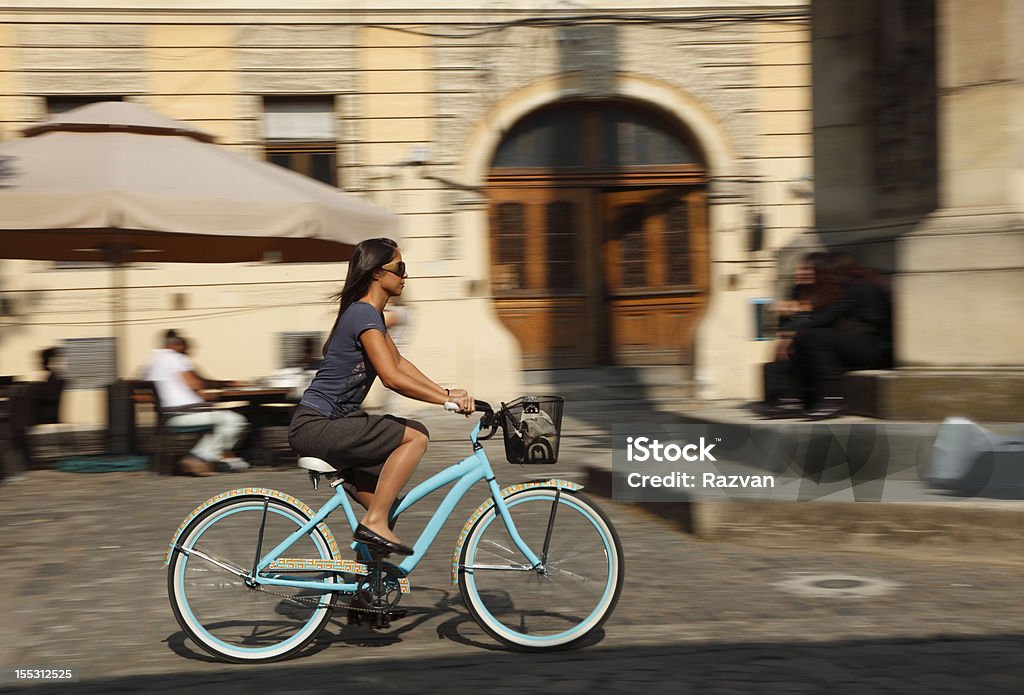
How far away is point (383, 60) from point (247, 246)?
17.2 feet

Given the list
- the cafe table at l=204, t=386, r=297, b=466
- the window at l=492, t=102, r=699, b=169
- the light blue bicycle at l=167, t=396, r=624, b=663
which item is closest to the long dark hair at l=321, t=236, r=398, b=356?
the light blue bicycle at l=167, t=396, r=624, b=663

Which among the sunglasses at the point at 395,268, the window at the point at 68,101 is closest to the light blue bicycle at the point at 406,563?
the sunglasses at the point at 395,268

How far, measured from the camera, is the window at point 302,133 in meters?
16.0

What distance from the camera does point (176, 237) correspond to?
11648 mm

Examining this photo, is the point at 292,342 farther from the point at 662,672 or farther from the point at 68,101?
the point at 662,672

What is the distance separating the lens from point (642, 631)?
5258 mm

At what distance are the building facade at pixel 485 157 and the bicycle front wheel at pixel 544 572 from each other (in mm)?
10852

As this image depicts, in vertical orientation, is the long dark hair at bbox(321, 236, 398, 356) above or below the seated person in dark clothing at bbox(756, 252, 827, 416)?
above

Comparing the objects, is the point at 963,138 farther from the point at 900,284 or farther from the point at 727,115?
the point at 727,115

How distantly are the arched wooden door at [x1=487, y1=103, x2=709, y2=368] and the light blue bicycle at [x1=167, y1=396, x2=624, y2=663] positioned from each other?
11.8 m

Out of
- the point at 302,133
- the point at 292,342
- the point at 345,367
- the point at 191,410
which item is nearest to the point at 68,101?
the point at 302,133

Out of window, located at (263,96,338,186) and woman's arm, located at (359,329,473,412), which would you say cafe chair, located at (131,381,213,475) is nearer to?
woman's arm, located at (359,329,473,412)

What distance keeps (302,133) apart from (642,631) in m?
11.9

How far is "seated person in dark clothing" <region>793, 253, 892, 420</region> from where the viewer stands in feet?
28.1
